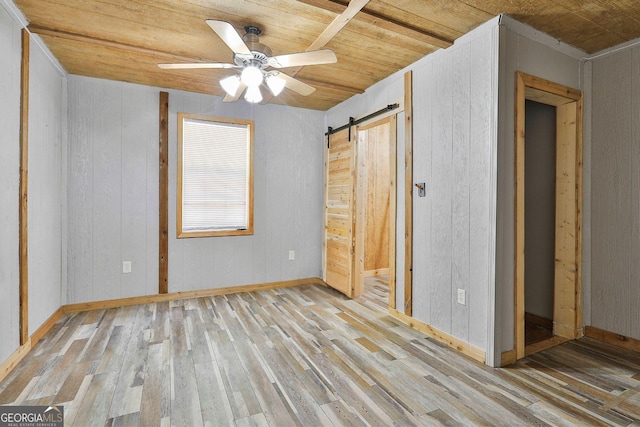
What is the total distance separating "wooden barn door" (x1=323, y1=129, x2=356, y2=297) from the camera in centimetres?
419

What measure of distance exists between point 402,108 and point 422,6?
44.9 inches

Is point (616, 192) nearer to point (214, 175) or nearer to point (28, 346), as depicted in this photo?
point (214, 175)

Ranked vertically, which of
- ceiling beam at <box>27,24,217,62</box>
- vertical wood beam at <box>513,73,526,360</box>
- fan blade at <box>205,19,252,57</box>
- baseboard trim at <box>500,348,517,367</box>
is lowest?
baseboard trim at <box>500,348,517,367</box>

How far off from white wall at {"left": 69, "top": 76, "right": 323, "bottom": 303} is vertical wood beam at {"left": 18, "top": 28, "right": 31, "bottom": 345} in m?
1.07

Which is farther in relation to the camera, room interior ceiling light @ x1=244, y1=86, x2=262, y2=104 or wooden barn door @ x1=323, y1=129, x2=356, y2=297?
wooden barn door @ x1=323, y1=129, x2=356, y2=297

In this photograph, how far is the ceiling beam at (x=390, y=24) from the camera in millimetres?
2195

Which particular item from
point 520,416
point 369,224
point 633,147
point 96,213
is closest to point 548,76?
point 633,147

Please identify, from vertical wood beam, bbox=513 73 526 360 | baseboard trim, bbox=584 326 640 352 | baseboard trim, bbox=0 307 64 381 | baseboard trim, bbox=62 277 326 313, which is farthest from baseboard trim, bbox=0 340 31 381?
baseboard trim, bbox=584 326 640 352

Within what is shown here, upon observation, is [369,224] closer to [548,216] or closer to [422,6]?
[548,216]

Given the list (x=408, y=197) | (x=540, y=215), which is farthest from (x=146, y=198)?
(x=540, y=215)

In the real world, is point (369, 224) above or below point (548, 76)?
below

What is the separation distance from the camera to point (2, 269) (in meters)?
2.23

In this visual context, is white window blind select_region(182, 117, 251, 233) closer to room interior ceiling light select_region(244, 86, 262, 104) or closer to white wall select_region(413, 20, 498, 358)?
room interior ceiling light select_region(244, 86, 262, 104)

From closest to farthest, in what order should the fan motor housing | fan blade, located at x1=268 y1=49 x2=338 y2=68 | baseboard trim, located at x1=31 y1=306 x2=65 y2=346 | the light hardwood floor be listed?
the light hardwood floor → fan blade, located at x1=268 y1=49 x2=338 y2=68 → the fan motor housing → baseboard trim, located at x1=31 y1=306 x2=65 y2=346
